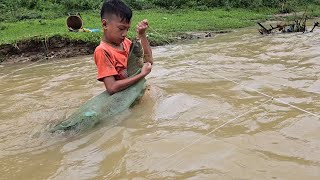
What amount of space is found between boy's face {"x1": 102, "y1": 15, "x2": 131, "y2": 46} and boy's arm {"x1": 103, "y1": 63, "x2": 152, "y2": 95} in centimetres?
38

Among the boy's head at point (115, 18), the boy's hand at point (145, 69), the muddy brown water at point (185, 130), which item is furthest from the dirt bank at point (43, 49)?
the boy's hand at point (145, 69)

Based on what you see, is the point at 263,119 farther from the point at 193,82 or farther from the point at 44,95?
the point at 44,95

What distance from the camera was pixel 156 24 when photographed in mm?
13547

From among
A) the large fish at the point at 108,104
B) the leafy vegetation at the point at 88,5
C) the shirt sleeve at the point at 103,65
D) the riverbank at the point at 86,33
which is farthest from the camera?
the leafy vegetation at the point at 88,5

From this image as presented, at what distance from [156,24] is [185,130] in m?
10.5

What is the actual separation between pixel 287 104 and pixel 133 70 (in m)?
1.55

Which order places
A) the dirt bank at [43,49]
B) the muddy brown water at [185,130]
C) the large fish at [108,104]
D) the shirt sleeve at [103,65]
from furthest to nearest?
the dirt bank at [43,49] → the shirt sleeve at [103,65] → the large fish at [108,104] → the muddy brown water at [185,130]

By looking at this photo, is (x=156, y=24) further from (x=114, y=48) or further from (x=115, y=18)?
(x=115, y=18)

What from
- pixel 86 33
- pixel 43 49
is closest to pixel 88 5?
pixel 86 33

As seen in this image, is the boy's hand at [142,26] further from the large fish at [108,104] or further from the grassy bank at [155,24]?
the grassy bank at [155,24]

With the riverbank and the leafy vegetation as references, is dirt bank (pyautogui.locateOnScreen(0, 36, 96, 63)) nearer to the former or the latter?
the riverbank

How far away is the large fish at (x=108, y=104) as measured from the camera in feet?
11.7

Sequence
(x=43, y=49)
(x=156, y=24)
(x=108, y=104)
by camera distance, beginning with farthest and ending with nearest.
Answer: (x=156, y=24)
(x=43, y=49)
(x=108, y=104)

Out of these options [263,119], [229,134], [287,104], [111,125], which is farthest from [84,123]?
[287,104]
